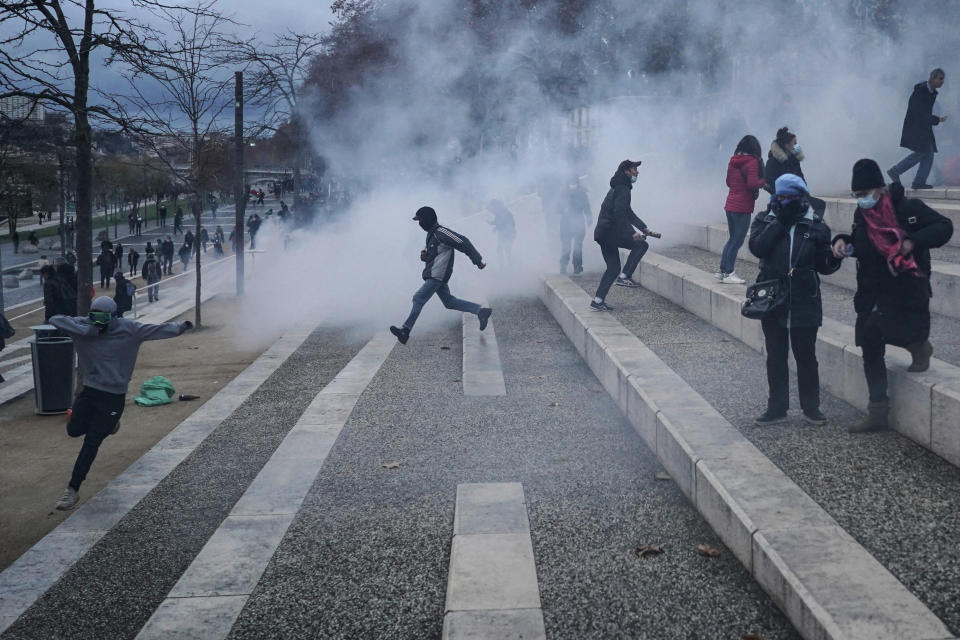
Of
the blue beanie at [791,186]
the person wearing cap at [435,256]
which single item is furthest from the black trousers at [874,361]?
the person wearing cap at [435,256]

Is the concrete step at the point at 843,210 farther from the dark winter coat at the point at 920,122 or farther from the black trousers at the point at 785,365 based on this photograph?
the black trousers at the point at 785,365

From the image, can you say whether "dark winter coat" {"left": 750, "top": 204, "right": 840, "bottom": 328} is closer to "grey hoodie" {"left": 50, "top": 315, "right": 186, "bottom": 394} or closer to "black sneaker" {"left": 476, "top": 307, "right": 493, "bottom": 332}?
"grey hoodie" {"left": 50, "top": 315, "right": 186, "bottom": 394}

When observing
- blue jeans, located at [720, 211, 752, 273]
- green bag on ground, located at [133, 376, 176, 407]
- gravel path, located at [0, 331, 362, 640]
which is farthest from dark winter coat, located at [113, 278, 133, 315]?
blue jeans, located at [720, 211, 752, 273]

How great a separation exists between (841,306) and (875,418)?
3.19m

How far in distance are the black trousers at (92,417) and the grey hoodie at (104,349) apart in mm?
67

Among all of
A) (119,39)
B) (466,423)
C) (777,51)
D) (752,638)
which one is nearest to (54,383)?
(119,39)

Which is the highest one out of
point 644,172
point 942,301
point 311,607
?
point 644,172

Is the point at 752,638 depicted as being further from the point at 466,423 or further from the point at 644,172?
the point at 644,172

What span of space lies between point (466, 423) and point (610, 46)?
15.9m

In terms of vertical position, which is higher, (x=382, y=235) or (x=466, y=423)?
(x=382, y=235)

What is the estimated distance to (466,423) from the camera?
23.5 ft

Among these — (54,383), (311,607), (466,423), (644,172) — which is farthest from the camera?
(644,172)

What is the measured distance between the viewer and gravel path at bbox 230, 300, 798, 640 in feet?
12.7

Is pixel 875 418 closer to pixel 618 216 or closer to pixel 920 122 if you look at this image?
pixel 618 216
